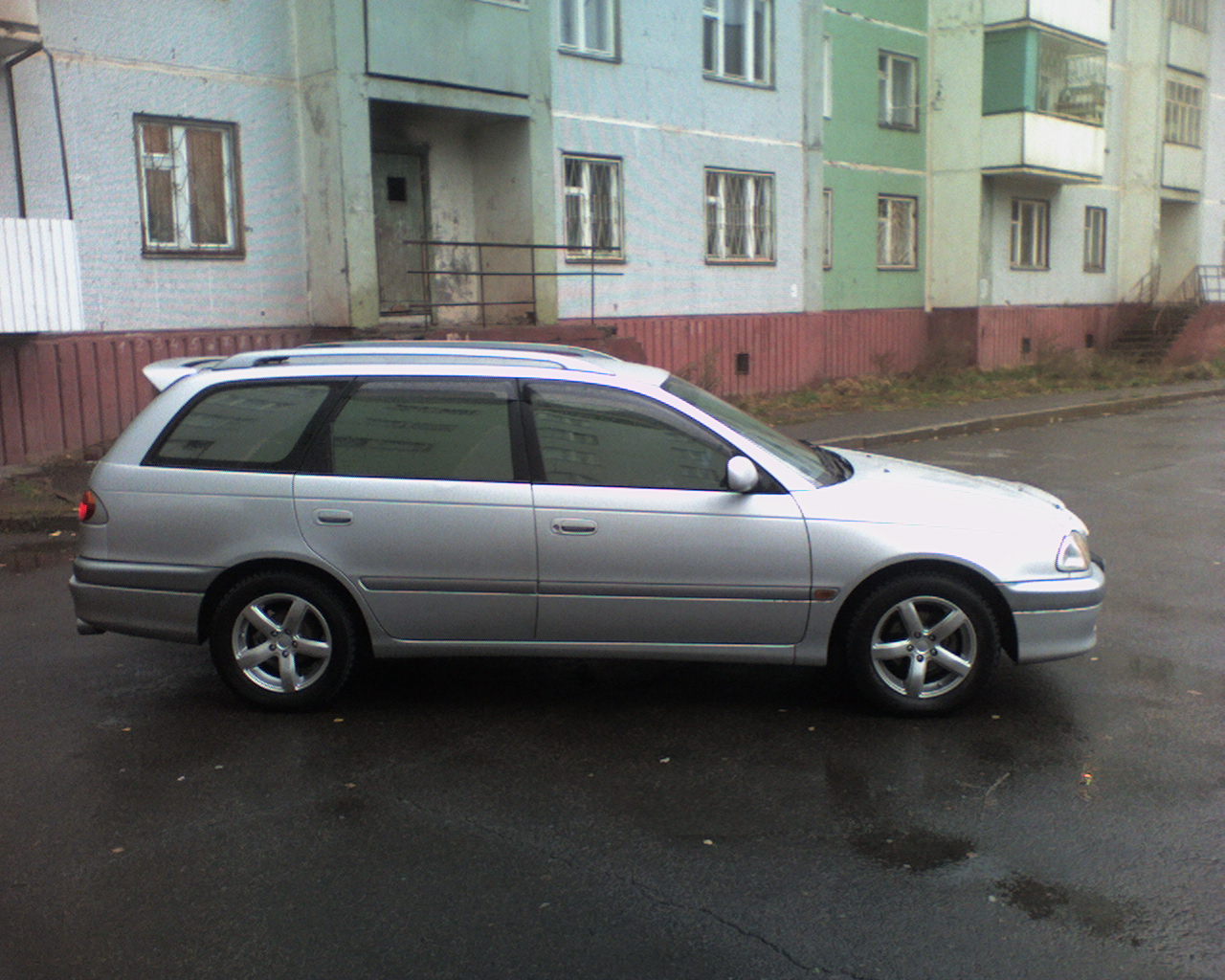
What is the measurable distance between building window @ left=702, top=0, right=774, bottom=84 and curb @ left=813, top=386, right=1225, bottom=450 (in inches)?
292

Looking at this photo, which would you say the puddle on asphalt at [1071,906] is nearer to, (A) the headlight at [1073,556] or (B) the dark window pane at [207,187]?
(A) the headlight at [1073,556]

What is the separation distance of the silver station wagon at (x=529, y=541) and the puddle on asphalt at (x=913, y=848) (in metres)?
1.23

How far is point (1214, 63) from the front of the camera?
34.5 metres

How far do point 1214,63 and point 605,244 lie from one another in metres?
24.1

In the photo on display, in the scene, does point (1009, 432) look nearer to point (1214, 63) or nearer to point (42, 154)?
point (42, 154)

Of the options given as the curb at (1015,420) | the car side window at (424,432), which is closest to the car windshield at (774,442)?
the car side window at (424,432)

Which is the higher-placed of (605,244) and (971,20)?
(971,20)

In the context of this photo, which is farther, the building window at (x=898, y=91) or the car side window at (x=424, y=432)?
the building window at (x=898, y=91)

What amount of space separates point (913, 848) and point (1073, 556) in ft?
6.22

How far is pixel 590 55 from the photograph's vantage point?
18578mm

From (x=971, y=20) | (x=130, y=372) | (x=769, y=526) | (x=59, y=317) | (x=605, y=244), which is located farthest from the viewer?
(x=971, y=20)

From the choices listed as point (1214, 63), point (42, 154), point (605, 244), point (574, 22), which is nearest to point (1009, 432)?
point (605, 244)

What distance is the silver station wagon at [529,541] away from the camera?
17.7ft

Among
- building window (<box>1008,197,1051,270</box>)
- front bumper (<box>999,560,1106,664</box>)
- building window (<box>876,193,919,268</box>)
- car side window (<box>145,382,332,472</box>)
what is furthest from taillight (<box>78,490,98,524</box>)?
building window (<box>1008,197,1051,270</box>)
